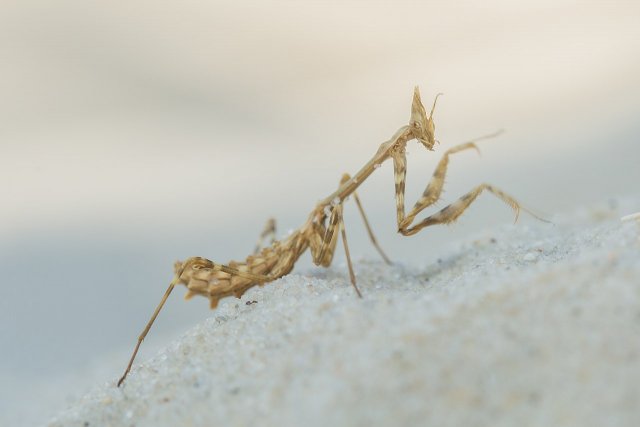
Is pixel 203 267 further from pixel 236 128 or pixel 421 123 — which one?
pixel 236 128

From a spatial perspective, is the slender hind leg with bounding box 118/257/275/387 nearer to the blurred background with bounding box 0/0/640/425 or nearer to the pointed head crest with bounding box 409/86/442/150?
the pointed head crest with bounding box 409/86/442/150

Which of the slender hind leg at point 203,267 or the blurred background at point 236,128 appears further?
the blurred background at point 236,128

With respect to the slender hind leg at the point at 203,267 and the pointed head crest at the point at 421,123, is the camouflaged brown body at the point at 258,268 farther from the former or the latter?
the pointed head crest at the point at 421,123

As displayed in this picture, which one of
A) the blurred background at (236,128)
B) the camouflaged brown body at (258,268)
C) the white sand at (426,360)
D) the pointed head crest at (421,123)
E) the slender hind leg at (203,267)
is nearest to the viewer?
the white sand at (426,360)

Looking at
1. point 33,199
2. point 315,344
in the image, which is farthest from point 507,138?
point 315,344

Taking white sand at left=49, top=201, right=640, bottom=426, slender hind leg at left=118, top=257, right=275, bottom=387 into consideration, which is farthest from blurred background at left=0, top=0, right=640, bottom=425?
white sand at left=49, top=201, right=640, bottom=426

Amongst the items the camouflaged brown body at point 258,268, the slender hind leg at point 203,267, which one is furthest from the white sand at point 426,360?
the camouflaged brown body at point 258,268

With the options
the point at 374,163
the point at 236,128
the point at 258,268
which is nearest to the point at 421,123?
the point at 374,163
